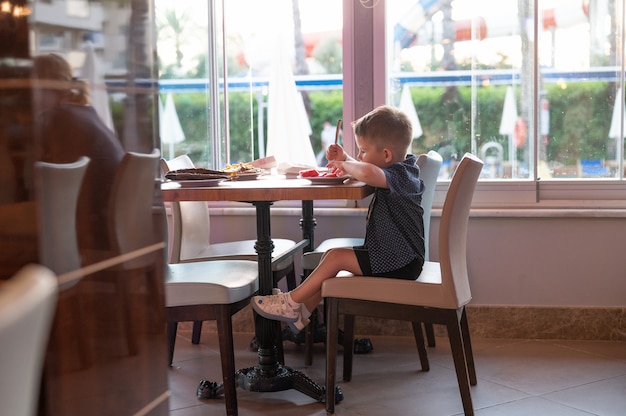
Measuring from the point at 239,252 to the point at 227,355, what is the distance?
90 centimetres

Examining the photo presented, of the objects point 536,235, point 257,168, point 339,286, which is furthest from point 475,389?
point 257,168

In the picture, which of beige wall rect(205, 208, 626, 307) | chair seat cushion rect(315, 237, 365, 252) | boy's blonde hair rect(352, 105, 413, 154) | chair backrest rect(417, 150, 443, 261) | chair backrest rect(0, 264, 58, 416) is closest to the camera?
chair backrest rect(0, 264, 58, 416)

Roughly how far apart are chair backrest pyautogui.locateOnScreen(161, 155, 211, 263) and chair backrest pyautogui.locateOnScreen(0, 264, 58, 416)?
2.70 metres

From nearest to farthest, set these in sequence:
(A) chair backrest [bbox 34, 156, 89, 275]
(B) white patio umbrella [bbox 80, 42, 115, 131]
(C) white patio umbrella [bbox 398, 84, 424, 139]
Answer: (A) chair backrest [bbox 34, 156, 89, 275] → (B) white patio umbrella [bbox 80, 42, 115, 131] → (C) white patio umbrella [bbox 398, 84, 424, 139]

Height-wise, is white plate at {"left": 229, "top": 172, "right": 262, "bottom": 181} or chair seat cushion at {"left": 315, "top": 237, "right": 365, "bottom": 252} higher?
white plate at {"left": 229, "top": 172, "right": 262, "bottom": 181}

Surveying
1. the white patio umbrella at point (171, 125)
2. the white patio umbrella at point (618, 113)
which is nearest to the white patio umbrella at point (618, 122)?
the white patio umbrella at point (618, 113)

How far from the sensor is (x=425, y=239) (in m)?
3.36

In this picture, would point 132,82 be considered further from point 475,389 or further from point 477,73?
point 477,73

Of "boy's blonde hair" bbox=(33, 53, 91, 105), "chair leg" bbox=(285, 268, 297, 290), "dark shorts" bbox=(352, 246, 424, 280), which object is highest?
"boy's blonde hair" bbox=(33, 53, 91, 105)

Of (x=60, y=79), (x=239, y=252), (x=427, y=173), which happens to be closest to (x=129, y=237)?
(x=60, y=79)

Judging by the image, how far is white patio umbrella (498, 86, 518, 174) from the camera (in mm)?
4043

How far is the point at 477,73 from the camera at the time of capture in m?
4.07

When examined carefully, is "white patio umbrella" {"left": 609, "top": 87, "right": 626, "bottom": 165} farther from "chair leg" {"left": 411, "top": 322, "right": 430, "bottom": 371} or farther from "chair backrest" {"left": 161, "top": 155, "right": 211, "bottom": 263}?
"chair backrest" {"left": 161, "top": 155, "right": 211, "bottom": 263}

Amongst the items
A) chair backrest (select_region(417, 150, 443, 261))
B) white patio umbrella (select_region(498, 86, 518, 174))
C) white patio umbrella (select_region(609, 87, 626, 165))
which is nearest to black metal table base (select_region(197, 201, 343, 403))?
chair backrest (select_region(417, 150, 443, 261))
